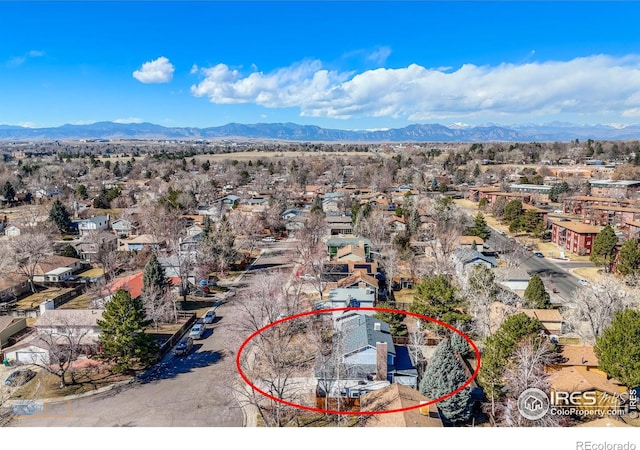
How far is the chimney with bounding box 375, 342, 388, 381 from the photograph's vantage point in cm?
1351

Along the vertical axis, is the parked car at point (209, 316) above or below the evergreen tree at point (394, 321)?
below

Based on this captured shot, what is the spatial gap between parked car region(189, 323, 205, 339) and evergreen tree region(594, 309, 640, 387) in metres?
14.1

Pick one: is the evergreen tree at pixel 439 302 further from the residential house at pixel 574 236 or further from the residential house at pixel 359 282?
the residential house at pixel 574 236

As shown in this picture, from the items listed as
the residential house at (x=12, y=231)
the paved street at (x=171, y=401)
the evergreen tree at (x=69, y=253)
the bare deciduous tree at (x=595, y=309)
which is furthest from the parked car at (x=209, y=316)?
the residential house at (x=12, y=231)

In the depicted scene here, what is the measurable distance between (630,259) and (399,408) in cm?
1851

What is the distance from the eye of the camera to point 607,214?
125 ft

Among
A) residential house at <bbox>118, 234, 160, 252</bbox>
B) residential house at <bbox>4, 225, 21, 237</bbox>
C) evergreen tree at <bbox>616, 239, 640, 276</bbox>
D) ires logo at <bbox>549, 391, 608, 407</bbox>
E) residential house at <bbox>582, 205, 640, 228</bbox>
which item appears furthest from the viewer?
residential house at <bbox>582, 205, 640, 228</bbox>

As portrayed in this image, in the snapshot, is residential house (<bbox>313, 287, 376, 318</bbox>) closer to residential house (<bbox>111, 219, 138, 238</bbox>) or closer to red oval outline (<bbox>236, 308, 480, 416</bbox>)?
red oval outline (<bbox>236, 308, 480, 416</bbox>)

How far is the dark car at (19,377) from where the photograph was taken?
14023mm

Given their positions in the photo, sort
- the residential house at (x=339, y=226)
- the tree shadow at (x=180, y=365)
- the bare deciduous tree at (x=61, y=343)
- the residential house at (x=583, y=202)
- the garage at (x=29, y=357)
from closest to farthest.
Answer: the bare deciduous tree at (x=61, y=343)
the tree shadow at (x=180, y=365)
the garage at (x=29, y=357)
the residential house at (x=339, y=226)
the residential house at (x=583, y=202)

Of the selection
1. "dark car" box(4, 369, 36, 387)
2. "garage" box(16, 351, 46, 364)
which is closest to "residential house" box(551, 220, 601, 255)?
"garage" box(16, 351, 46, 364)

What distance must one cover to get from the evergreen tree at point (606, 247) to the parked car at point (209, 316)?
22.9 metres

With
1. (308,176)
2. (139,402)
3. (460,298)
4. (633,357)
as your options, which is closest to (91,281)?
(139,402)

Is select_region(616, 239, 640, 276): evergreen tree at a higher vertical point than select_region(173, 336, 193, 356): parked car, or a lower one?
higher
